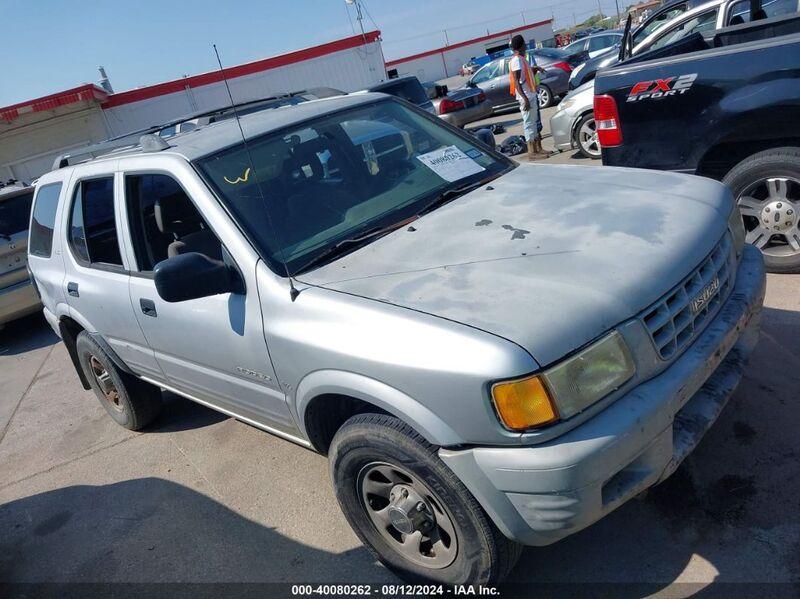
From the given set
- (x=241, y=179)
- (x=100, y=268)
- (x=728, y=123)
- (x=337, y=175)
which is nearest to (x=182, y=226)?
(x=241, y=179)

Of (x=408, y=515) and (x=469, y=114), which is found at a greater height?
(x=469, y=114)

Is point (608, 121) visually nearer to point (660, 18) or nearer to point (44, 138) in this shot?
point (660, 18)

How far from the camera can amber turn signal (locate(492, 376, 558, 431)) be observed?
191 cm

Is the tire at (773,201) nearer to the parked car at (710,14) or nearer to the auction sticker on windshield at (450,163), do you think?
the auction sticker on windshield at (450,163)

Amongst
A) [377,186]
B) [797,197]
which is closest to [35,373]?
[377,186]

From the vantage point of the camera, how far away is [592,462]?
1.91 metres

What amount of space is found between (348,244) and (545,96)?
14085 mm

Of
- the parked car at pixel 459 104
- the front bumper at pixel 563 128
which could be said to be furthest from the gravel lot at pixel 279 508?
the parked car at pixel 459 104

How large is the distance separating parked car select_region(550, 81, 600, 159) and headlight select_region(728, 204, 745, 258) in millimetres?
5495

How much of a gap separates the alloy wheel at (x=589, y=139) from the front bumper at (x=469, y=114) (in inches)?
230

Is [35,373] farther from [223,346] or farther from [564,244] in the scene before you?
[564,244]

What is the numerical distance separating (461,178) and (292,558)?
6.71 ft

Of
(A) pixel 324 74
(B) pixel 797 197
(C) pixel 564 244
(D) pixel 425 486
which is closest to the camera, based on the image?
(D) pixel 425 486

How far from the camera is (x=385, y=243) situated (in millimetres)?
2734
